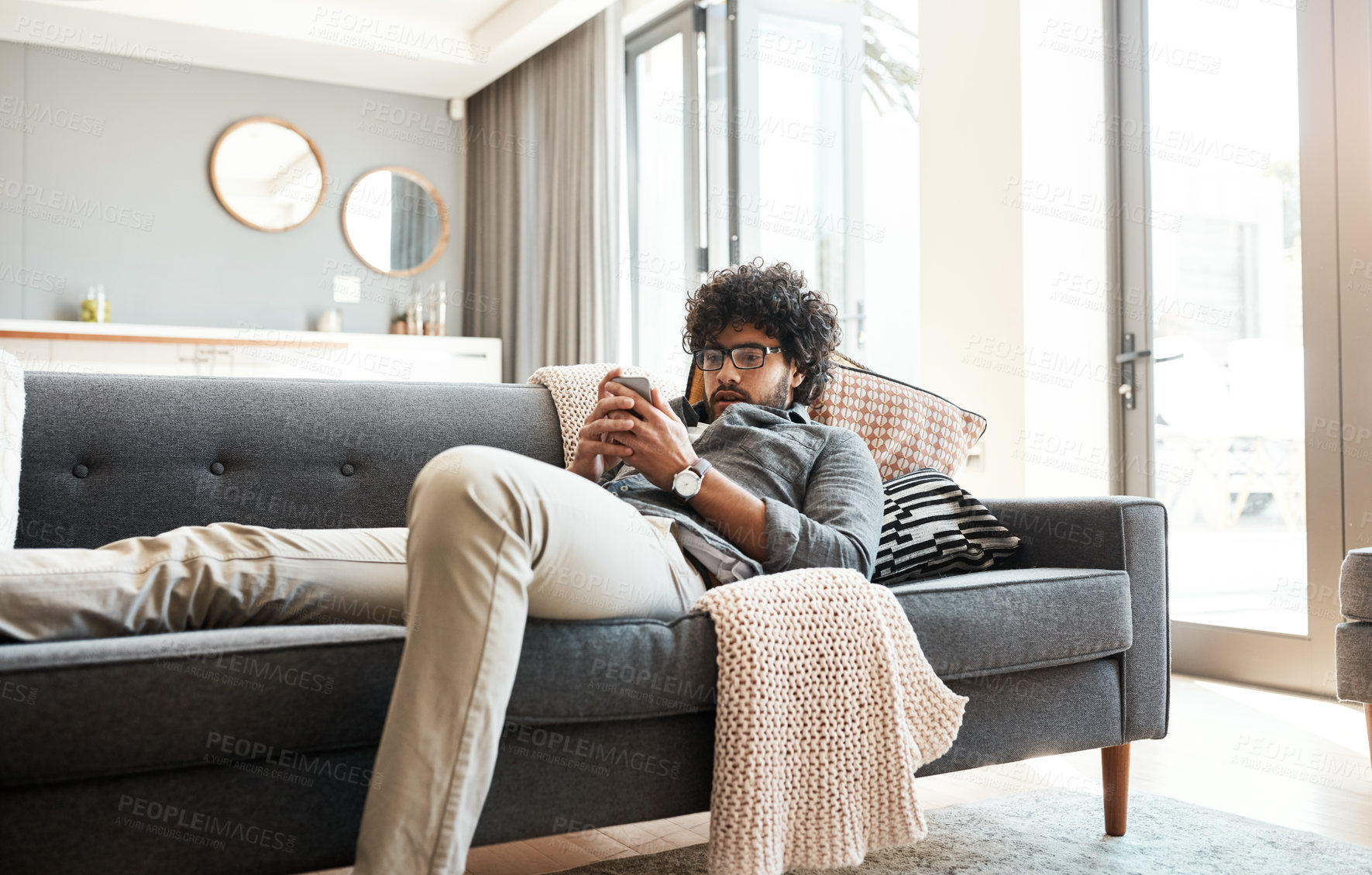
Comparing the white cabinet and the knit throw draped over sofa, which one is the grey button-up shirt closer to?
the knit throw draped over sofa

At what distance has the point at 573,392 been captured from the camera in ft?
6.75

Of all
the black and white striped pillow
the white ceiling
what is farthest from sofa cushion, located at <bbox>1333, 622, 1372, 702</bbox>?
the white ceiling

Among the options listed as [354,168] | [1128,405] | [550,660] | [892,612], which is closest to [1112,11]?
[1128,405]

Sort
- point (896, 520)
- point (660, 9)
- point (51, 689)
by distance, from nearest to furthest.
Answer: point (51, 689) → point (896, 520) → point (660, 9)

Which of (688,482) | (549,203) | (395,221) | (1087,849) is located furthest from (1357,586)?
(395,221)

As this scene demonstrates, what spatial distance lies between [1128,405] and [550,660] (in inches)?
102

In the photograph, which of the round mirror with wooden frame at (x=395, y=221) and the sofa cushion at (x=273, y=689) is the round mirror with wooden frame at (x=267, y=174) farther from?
the sofa cushion at (x=273, y=689)

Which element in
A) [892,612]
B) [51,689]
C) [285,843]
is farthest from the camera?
[892,612]

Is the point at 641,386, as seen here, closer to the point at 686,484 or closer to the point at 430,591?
the point at 686,484

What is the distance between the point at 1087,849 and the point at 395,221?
16.8ft

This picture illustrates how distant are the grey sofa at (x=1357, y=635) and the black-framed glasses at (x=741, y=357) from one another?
45.6 inches

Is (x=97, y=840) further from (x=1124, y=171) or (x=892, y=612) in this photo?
(x=1124, y=171)

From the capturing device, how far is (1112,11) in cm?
336

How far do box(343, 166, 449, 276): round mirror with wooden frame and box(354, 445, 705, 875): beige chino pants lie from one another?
499 cm
